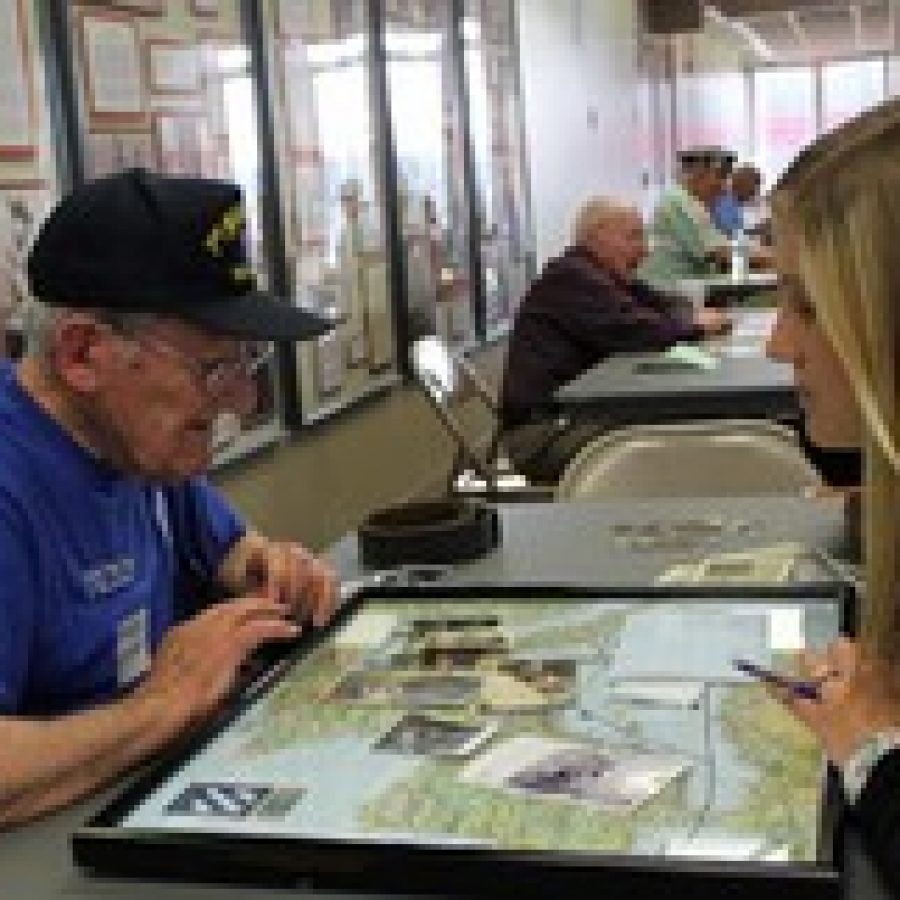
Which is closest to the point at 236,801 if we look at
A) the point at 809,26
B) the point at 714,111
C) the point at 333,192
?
the point at 333,192

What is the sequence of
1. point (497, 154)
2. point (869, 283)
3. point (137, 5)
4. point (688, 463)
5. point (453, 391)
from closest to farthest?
point (869, 283) < point (688, 463) < point (137, 5) < point (453, 391) < point (497, 154)

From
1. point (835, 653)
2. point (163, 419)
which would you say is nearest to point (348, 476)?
point (163, 419)

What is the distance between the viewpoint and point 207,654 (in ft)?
4.75

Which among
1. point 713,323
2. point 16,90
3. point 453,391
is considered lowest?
point 453,391

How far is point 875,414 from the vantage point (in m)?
A: 1.19

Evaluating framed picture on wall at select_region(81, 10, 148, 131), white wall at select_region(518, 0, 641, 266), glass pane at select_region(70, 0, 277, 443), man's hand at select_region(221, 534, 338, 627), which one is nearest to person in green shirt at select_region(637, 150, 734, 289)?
white wall at select_region(518, 0, 641, 266)

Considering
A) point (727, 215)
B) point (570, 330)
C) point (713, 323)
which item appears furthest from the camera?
point (727, 215)

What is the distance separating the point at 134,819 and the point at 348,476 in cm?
402

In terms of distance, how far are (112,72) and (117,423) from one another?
227 centimetres

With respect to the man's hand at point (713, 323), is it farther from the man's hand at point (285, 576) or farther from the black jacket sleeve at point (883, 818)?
the black jacket sleeve at point (883, 818)

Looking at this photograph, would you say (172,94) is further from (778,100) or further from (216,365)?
(778,100)

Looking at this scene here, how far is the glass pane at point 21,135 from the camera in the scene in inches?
124

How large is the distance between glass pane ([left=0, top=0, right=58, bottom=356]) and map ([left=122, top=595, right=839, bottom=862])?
6.06ft

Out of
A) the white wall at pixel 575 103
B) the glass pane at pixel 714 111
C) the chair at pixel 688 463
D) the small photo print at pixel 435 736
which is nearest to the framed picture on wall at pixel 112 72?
the chair at pixel 688 463
